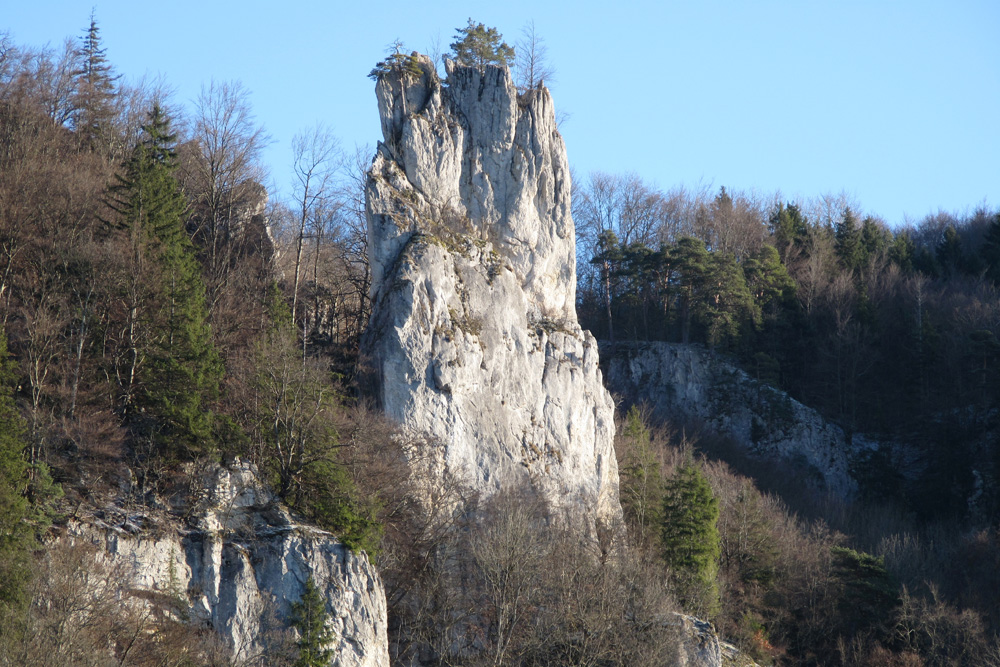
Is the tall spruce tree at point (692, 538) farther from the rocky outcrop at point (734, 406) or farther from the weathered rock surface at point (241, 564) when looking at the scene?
the rocky outcrop at point (734, 406)

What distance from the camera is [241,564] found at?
82.1ft

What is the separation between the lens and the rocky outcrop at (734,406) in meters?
52.3

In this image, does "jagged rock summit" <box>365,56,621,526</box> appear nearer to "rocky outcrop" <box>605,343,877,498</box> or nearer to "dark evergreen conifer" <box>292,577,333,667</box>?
"dark evergreen conifer" <box>292,577,333,667</box>

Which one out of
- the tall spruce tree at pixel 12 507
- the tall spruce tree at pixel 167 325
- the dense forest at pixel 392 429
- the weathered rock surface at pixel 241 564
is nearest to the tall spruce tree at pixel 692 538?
the dense forest at pixel 392 429

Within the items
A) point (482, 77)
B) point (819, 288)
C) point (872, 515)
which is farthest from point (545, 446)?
point (819, 288)

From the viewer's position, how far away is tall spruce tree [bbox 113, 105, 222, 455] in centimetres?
2564

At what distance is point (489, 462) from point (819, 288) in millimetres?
33486

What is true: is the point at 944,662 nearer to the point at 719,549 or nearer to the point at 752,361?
the point at 719,549

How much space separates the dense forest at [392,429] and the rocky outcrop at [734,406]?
4.93 ft

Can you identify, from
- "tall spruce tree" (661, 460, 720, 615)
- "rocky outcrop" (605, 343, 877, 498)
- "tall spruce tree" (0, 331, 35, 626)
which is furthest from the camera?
"rocky outcrop" (605, 343, 877, 498)

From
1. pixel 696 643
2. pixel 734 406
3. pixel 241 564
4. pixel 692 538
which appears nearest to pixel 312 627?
pixel 241 564

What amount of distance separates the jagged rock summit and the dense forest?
70.1 inches

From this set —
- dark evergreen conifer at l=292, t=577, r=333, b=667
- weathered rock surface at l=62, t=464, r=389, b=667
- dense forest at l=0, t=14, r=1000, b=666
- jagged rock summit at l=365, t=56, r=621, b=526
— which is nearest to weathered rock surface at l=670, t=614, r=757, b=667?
dense forest at l=0, t=14, r=1000, b=666

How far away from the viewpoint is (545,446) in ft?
122
